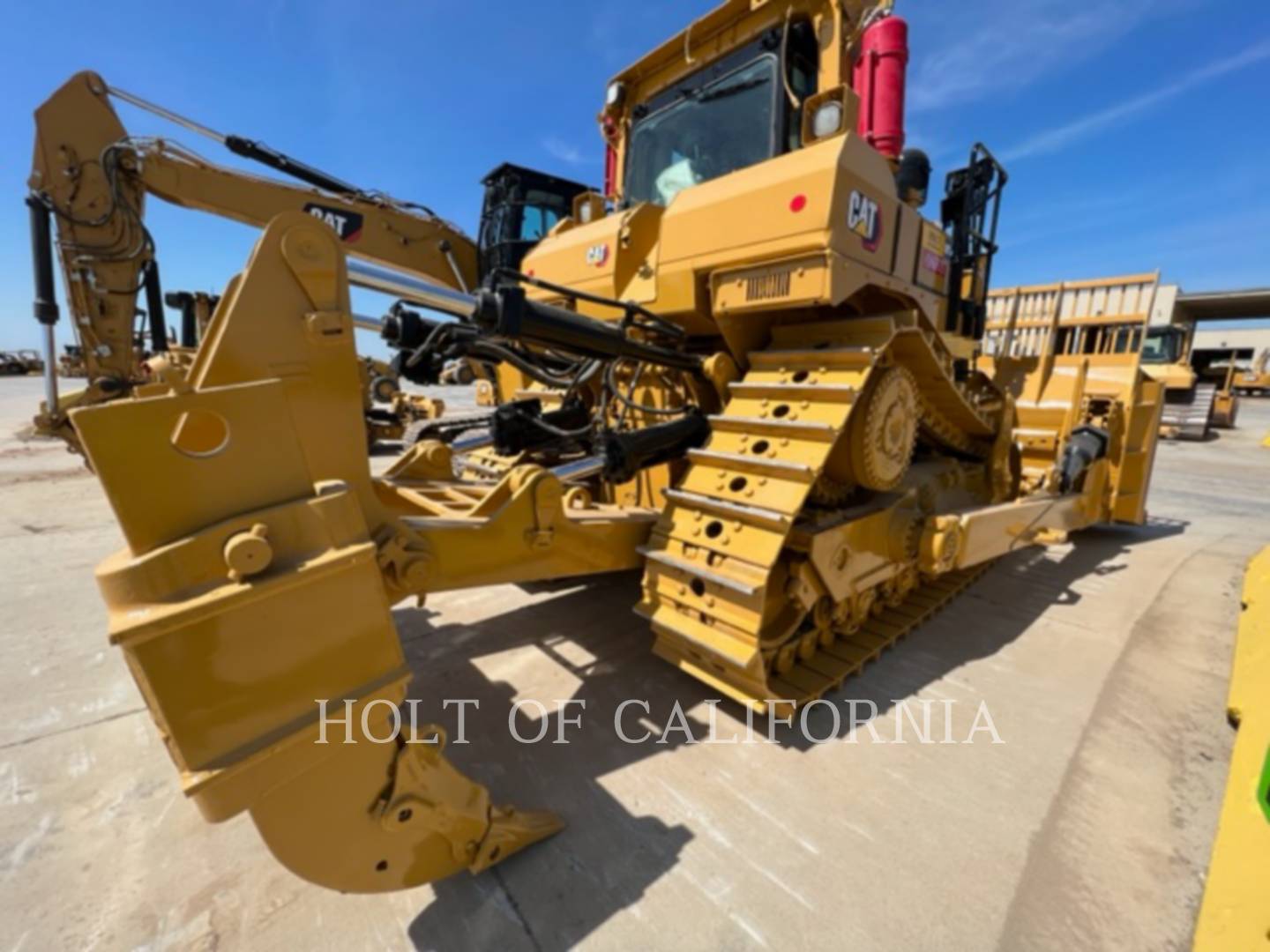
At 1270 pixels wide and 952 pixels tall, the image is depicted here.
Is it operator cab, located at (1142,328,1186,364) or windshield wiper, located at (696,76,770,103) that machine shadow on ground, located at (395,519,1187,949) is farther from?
operator cab, located at (1142,328,1186,364)

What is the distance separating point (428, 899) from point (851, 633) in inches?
101

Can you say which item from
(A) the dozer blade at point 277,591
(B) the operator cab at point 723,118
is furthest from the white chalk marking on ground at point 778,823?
(B) the operator cab at point 723,118

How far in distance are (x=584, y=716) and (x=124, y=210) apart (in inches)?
313

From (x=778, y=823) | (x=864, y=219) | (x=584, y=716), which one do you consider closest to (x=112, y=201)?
(x=584, y=716)

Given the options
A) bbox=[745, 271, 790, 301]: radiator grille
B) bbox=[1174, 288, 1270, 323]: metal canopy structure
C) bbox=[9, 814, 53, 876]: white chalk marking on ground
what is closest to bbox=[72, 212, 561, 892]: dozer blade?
bbox=[9, 814, 53, 876]: white chalk marking on ground

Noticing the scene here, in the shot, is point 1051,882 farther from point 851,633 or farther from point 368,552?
point 368,552

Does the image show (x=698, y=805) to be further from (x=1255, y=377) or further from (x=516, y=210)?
(x=1255, y=377)

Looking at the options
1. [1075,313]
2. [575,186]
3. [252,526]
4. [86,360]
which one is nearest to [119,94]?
[86,360]

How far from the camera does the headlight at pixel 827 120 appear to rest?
8.94 feet

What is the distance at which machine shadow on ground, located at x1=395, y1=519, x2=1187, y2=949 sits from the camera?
70.0 inches

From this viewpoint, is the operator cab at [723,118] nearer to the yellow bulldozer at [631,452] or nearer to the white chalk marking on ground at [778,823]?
the yellow bulldozer at [631,452]

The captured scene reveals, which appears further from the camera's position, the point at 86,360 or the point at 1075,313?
the point at 86,360

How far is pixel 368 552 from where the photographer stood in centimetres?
143

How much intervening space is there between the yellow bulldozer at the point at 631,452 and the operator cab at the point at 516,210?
4.73 meters
